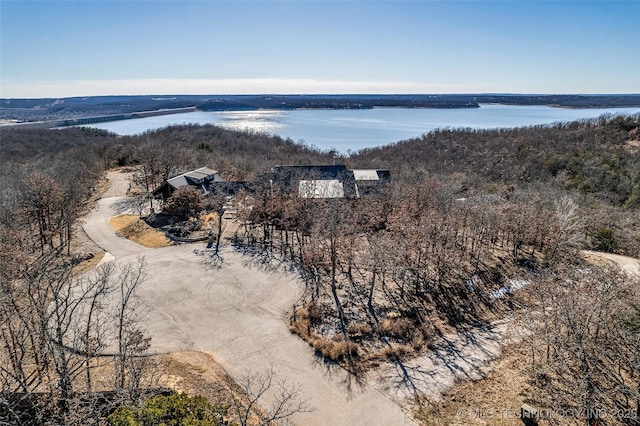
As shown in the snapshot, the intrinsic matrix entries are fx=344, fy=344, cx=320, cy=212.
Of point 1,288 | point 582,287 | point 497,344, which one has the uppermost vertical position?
point 1,288

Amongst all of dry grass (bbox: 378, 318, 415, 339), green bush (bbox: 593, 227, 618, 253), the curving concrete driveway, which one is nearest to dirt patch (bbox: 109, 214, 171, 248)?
the curving concrete driveway

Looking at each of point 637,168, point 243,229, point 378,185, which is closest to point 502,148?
point 637,168

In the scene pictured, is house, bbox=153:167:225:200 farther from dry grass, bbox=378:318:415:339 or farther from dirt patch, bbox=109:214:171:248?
dry grass, bbox=378:318:415:339

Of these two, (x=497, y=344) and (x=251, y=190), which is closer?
(x=497, y=344)

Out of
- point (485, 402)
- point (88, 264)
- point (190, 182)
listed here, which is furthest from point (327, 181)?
point (485, 402)

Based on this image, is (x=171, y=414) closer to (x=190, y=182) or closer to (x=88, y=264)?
(x=88, y=264)

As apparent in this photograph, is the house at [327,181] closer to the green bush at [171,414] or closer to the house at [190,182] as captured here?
the house at [190,182]

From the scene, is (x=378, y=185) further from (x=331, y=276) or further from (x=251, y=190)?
(x=331, y=276)
